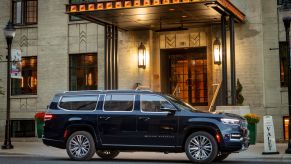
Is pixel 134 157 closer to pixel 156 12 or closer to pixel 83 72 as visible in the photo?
pixel 156 12

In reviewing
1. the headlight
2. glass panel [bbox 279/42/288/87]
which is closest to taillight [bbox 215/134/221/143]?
the headlight

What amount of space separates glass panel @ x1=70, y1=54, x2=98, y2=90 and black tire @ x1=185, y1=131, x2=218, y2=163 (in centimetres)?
1148

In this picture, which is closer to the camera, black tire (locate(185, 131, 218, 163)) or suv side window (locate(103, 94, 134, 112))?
black tire (locate(185, 131, 218, 163))

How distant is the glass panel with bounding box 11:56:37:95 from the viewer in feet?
85.3

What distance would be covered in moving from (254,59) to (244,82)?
3.46 feet

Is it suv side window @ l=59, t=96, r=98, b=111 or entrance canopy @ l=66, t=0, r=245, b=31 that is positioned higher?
entrance canopy @ l=66, t=0, r=245, b=31

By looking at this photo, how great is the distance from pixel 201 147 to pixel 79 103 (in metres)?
3.96

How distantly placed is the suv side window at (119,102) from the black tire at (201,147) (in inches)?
80.4

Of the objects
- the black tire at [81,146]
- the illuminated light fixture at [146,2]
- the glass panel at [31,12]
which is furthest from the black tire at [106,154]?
the glass panel at [31,12]

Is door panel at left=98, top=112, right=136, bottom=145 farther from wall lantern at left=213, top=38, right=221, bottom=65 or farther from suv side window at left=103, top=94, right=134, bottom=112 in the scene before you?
wall lantern at left=213, top=38, right=221, bottom=65

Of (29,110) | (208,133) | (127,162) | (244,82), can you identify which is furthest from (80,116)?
(29,110)

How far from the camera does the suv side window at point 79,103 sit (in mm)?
15289

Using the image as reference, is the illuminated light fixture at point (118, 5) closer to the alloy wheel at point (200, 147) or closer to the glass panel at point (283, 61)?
the alloy wheel at point (200, 147)

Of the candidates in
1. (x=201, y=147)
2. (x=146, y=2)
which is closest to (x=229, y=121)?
(x=201, y=147)
